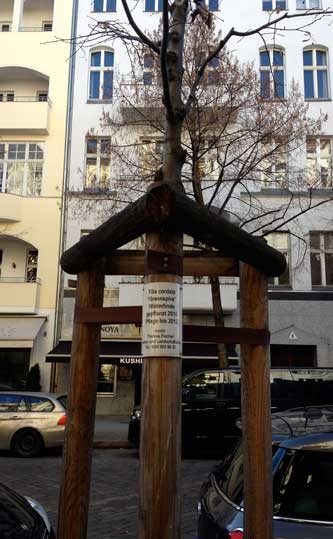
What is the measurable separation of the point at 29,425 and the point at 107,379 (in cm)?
876

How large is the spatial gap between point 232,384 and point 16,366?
36.4 feet

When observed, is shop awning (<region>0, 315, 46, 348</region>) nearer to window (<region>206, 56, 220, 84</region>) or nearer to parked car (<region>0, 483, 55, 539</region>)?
window (<region>206, 56, 220, 84</region>)

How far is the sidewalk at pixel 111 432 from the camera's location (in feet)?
46.9

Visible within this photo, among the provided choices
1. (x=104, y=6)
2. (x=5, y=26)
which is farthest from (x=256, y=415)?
(x=5, y=26)

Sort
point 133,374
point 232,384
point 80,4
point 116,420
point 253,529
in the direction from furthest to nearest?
point 80,4 < point 133,374 < point 116,420 < point 232,384 < point 253,529

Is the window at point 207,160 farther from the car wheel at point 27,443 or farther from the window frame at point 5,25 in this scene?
the window frame at point 5,25

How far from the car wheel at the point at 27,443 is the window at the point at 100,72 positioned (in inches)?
616

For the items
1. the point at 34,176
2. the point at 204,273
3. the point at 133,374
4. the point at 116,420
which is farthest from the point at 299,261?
the point at 204,273

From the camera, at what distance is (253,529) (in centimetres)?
299

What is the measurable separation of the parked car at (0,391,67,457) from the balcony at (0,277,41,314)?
8.23 m

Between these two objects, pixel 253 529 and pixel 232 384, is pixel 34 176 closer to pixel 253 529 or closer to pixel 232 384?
pixel 232 384

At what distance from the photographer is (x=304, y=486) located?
329 cm

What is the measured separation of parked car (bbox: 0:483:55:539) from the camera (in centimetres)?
330

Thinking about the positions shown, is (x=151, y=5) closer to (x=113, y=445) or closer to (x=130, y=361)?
(x=130, y=361)
